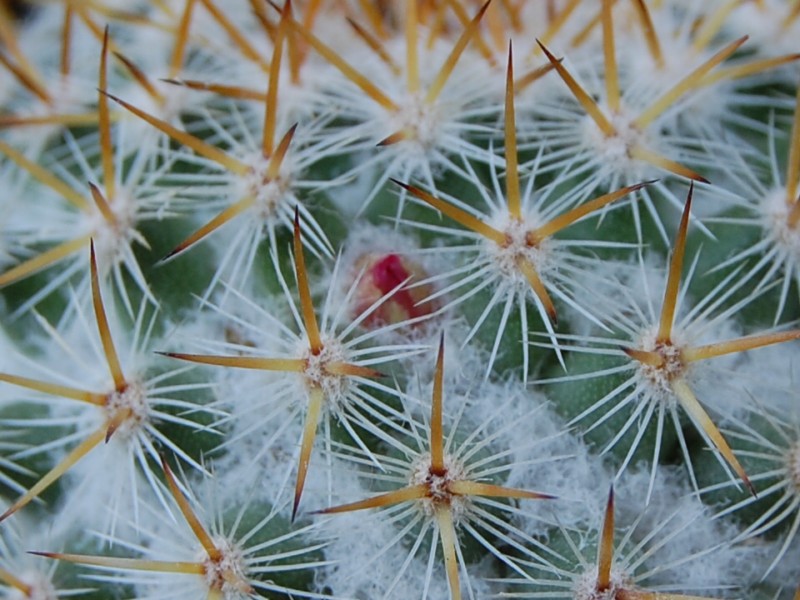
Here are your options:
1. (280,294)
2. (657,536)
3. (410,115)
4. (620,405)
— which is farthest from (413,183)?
(657,536)

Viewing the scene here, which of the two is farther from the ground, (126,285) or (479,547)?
(126,285)

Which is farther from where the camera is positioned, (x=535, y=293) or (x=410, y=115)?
(x=410, y=115)

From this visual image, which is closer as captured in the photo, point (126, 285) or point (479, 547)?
point (479, 547)

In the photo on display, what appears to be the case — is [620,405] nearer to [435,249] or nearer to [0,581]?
[435,249]

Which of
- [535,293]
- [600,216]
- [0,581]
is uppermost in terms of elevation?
[600,216]

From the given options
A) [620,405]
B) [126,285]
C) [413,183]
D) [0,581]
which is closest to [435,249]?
[413,183]

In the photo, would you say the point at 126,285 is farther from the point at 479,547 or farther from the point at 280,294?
the point at 479,547
